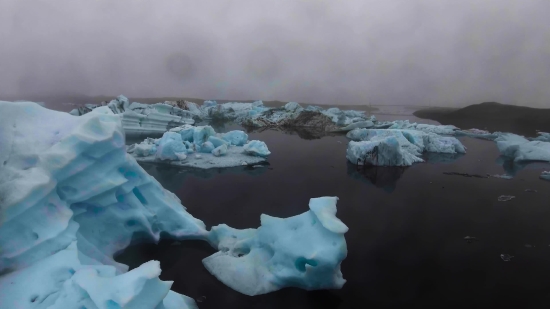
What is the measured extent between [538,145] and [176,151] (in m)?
13.8

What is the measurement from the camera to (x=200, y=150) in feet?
36.6

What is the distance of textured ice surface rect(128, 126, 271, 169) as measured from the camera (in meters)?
9.88

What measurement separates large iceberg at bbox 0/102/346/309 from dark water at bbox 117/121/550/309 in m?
0.35

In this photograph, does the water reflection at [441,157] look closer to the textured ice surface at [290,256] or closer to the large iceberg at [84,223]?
the textured ice surface at [290,256]

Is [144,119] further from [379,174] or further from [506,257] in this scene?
[506,257]

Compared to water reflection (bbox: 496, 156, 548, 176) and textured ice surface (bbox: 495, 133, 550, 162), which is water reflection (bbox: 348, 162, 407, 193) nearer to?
water reflection (bbox: 496, 156, 548, 176)

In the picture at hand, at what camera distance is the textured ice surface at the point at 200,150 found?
988 cm

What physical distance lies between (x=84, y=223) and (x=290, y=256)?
2515 millimetres

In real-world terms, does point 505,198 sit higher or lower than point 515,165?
lower

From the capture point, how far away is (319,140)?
16.5m

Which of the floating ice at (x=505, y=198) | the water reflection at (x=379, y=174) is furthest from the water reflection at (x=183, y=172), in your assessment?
the floating ice at (x=505, y=198)

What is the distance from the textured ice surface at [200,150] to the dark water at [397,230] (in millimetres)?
543

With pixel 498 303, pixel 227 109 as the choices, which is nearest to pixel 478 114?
pixel 227 109

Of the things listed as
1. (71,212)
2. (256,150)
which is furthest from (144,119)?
(71,212)
